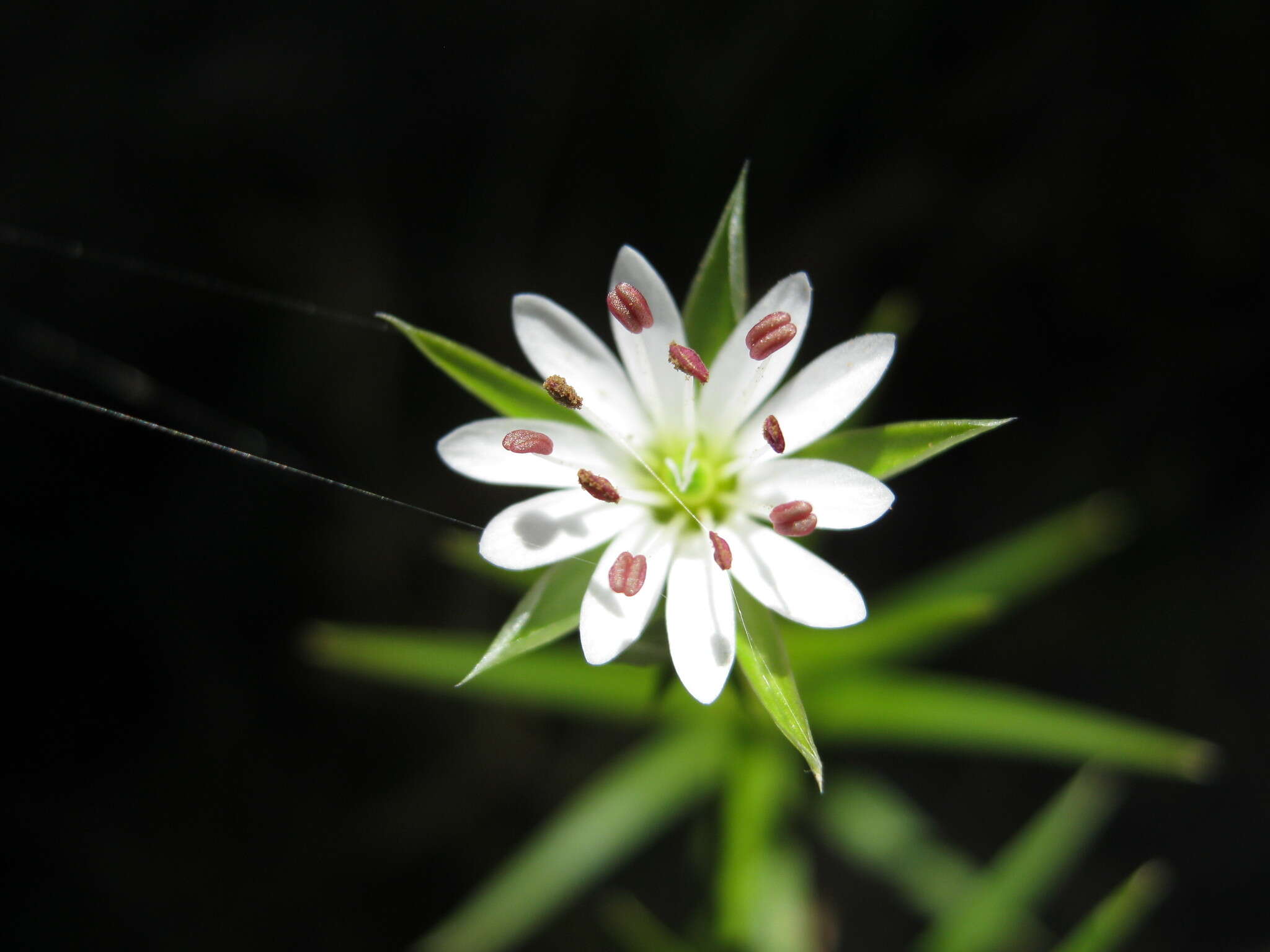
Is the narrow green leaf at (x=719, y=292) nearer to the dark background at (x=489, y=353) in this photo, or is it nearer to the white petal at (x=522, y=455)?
the white petal at (x=522, y=455)

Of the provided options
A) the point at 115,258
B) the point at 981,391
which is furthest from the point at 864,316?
the point at 115,258

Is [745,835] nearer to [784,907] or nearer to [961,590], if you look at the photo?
[784,907]

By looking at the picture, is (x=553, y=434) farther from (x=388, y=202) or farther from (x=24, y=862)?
(x=24, y=862)

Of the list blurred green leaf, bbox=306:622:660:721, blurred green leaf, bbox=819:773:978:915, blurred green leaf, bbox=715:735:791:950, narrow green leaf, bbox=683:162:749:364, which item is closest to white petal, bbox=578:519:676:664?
narrow green leaf, bbox=683:162:749:364

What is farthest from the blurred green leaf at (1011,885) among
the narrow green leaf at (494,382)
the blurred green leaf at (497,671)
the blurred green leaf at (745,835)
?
the narrow green leaf at (494,382)

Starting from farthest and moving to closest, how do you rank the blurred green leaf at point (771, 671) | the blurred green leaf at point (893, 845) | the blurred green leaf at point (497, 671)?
the blurred green leaf at point (893, 845) → the blurred green leaf at point (497, 671) → the blurred green leaf at point (771, 671)

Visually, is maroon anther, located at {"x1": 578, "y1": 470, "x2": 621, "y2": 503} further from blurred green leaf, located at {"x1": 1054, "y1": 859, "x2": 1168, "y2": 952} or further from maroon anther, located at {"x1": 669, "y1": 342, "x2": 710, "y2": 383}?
blurred green leaf, located at {"x1": 1054, "y1": 859, "x2": 1168, "y2": 952}

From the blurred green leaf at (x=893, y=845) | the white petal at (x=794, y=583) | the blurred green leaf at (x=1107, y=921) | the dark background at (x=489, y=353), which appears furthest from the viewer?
the dark background at (x=489, y=353)
